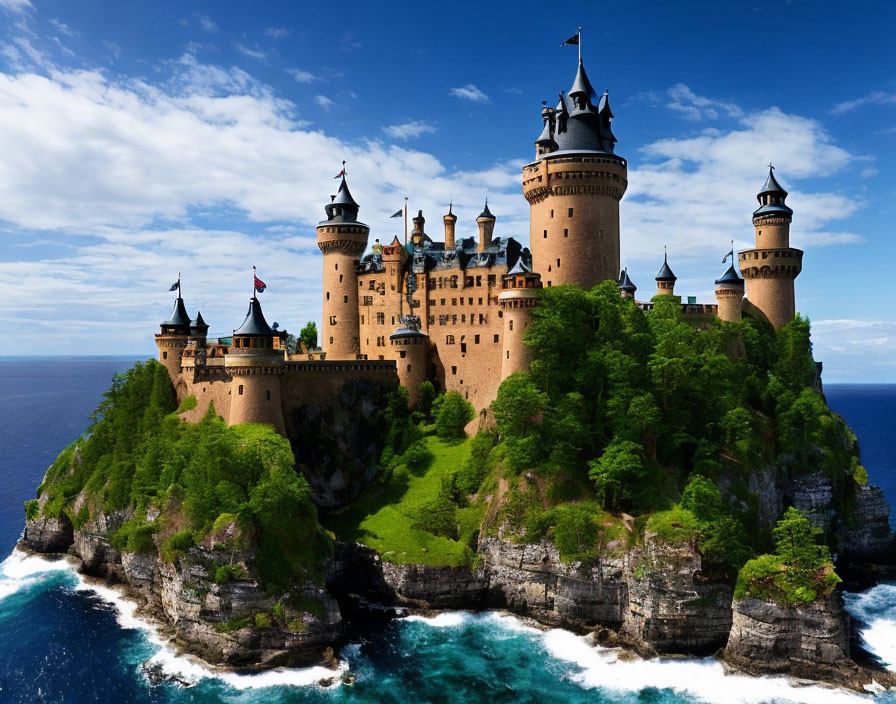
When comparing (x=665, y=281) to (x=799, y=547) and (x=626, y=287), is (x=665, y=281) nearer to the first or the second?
(x=626, y=287)

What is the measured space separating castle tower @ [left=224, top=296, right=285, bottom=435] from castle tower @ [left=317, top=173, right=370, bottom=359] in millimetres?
17693

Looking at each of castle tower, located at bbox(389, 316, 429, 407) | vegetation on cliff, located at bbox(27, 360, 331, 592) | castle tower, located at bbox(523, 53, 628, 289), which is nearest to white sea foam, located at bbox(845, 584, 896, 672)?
castle tower, located at bbox(523, 53, 628, 289)

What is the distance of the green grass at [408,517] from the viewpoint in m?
55.4

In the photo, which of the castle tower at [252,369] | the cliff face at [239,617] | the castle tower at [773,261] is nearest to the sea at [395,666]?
the cliff face at [239,617]

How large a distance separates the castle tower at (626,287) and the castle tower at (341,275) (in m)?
31.0

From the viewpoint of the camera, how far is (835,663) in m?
43.6

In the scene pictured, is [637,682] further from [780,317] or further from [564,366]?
[780,317]

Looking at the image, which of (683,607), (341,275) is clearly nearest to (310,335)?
(341,275)

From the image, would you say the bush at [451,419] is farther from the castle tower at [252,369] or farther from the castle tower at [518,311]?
the castle tower at [252,369]

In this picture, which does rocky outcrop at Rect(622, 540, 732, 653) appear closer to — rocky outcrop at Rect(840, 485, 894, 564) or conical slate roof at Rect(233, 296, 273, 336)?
rocky outcrop at Rect(840, 485, 894, 564)

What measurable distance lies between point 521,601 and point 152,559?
31.2 meters

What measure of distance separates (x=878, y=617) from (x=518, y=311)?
39.9 meters

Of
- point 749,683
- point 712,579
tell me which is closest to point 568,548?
point 712,579

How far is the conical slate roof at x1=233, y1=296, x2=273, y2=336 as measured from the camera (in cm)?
6125
